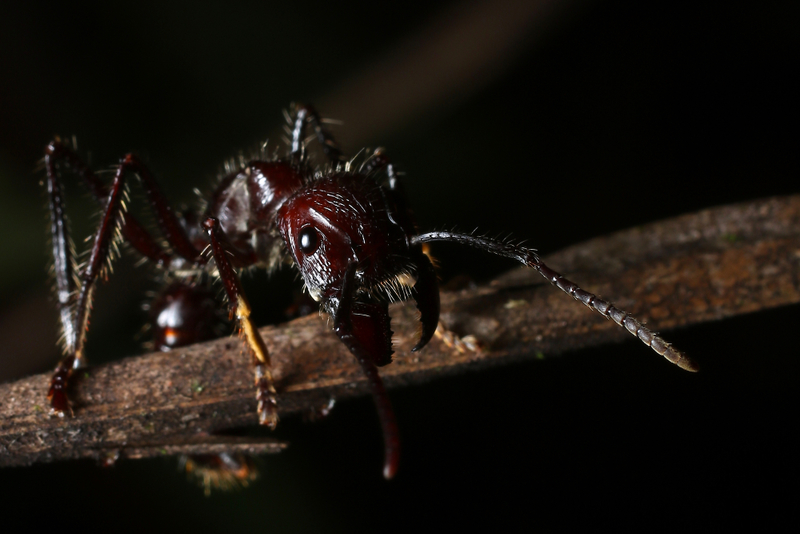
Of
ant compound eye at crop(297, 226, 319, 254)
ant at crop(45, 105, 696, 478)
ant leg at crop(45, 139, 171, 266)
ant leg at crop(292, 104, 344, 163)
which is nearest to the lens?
ant at crop(45, 105, 696, 478)

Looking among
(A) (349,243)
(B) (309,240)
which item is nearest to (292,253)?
(B) (309,240)

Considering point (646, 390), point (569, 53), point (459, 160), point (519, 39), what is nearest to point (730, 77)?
point (569, 53)

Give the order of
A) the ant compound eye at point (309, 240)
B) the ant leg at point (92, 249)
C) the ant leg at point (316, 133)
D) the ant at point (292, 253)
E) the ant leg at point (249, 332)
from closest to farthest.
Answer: the ant at point (292, 253) → the ant leg at point (249, 332) → the ant compound eye at point (309, 240) → the ant leg at point (92, 249) → the ant leg at point (316, 133)

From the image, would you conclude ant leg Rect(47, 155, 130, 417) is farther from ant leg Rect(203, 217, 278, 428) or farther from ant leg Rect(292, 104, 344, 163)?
ant leg Rect(292, 104, 344, 163)

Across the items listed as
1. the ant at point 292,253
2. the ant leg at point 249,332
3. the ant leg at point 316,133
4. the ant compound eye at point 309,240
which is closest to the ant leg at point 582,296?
the ant at point 292,253

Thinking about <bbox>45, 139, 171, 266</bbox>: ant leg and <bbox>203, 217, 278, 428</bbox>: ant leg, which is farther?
<bbox>45, 139, 171, 266</bbox>: ant leg

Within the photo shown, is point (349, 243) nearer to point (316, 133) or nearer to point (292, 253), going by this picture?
point (292, 253)

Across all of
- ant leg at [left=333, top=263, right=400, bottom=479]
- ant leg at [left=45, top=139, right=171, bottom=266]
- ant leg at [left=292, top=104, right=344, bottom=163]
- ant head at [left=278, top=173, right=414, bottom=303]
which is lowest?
ant leg at [left=333, top=263, right=400, bottom=479]

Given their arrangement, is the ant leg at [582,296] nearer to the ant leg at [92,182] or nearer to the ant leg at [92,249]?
the ant leg at [92,249]

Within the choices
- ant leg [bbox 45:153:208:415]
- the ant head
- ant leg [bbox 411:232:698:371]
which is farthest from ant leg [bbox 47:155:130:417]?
ant leg [bbox 411:232:698:371]
